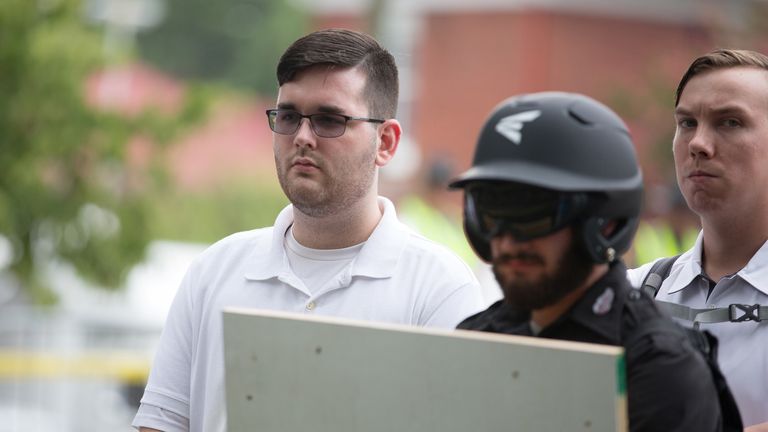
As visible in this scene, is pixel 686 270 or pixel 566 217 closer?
pixel 566 217

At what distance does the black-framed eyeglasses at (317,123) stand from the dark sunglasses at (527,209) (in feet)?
3.74

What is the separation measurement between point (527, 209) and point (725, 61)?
1.16m

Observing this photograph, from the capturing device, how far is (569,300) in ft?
9.14

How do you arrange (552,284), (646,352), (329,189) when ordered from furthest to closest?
1. (329,189)
2. (552,284)
3. (646,352)

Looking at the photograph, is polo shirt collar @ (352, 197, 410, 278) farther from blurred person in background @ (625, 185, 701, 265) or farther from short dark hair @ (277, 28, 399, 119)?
blurred person in background @ (625, 185, 701, 265)

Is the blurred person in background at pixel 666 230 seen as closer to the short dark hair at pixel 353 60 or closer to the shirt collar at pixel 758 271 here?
the short dark hair at pixel 353 60

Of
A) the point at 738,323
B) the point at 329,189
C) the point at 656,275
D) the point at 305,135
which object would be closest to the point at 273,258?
the point at 329,189

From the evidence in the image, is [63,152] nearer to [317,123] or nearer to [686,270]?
[317,123]

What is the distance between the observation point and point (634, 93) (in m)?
23.2

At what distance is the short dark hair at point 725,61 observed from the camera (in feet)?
11.8

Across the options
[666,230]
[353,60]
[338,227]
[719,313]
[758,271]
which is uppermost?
[353,60]

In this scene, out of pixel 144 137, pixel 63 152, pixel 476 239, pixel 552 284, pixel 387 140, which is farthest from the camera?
pixel 144 137

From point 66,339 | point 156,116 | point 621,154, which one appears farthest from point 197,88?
point 621,154

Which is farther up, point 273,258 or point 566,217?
point 566,217
